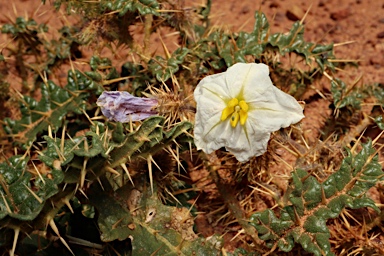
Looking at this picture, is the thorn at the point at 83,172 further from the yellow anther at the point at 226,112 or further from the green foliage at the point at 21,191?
the yellow anther at the point at 226,112

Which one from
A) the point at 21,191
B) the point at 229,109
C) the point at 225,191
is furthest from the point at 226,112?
the point at 21,191

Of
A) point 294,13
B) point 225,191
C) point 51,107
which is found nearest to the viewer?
point 225,191

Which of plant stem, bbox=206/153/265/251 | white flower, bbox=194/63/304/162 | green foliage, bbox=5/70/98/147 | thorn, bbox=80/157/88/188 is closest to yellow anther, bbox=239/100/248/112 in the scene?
white flower, bbox=194/63/304/162

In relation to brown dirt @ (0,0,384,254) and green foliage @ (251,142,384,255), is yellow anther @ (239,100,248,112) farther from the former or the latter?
brown dirt @ (0,0,384,254)

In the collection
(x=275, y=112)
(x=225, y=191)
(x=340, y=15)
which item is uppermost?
(x=275, y=112)

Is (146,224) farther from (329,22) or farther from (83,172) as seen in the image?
(329,22)

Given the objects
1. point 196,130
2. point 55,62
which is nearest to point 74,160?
point 196,130

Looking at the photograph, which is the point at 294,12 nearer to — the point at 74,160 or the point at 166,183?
the point at 166,183
